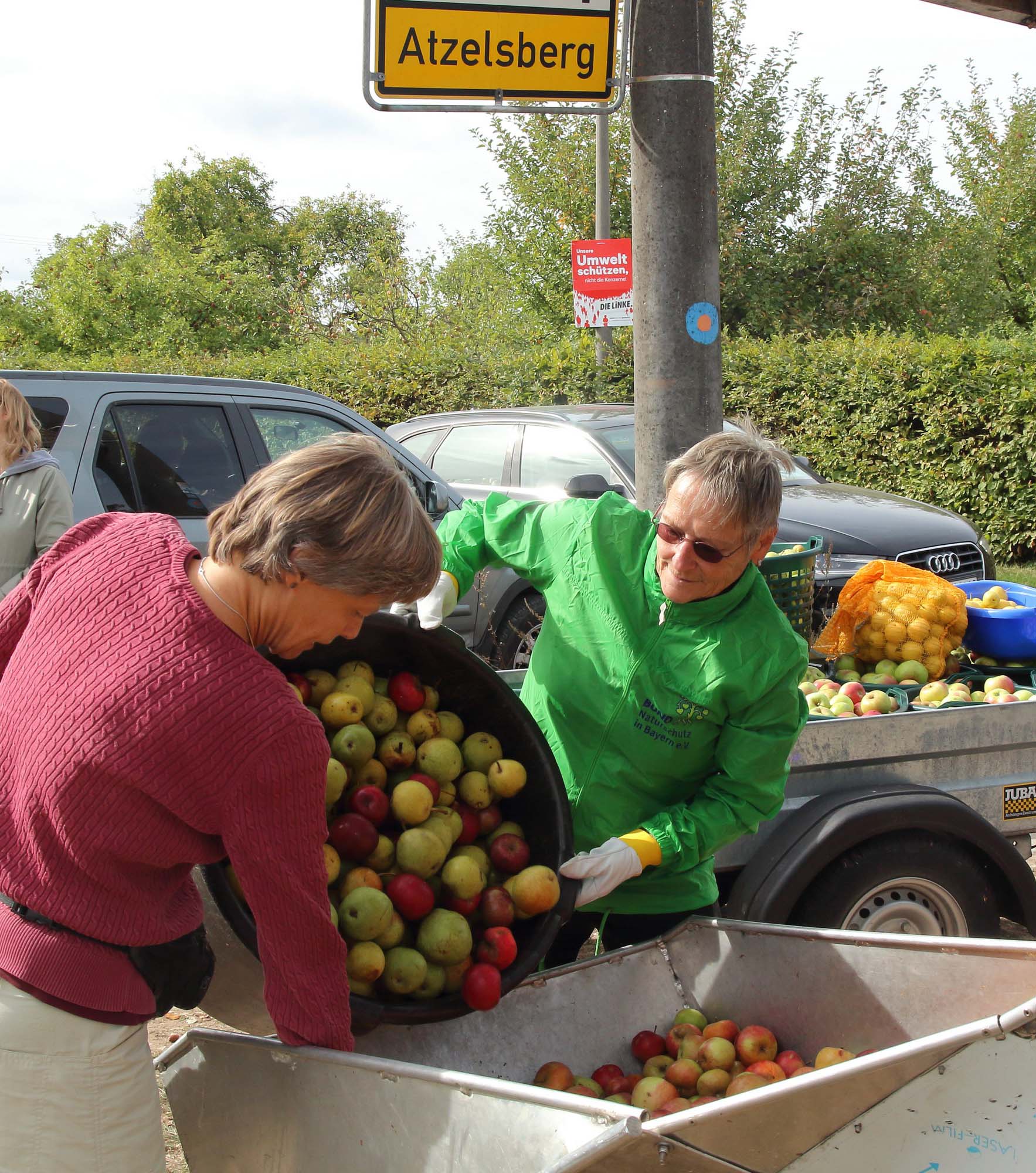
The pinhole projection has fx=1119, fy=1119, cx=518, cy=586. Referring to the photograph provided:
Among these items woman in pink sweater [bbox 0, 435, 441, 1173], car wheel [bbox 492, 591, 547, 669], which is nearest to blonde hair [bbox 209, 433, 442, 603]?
woman in pink sweater [bbox 0, 435, 441, 1173]

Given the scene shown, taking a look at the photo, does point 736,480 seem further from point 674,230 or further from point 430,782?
point 674,230

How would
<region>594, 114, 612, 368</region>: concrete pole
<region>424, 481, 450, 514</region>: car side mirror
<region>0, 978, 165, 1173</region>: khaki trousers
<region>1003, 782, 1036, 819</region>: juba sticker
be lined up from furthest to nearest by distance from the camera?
<region>594, 114, 612, 368</region>: concrete pole, <region>424, 481, 450, 514</region>: car side mirror, <region>1003, 782, 1036, 819</region>: juba sticker, <region>0, 978, 165, 1173</region>: khaki trousers

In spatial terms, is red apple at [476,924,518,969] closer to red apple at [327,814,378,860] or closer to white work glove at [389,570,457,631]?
red apple at [327,814,378,860]

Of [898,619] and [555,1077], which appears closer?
[555,1077]

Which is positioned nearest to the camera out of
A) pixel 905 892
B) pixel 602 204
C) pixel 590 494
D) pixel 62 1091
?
pixel 62 1091

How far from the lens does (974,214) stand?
975 inches

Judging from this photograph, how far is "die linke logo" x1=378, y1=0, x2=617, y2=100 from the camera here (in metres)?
3.75

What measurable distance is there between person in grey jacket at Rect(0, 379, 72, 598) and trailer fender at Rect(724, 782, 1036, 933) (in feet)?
9.68

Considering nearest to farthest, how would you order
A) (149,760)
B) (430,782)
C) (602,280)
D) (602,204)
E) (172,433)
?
(149,760) < (430,782) < (172,433) < (602,280) < (602,204)

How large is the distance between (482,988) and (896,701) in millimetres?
2379

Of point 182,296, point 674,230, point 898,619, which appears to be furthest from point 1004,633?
point 182,296

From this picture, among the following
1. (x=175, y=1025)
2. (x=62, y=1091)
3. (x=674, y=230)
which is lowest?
(x=175, y=1025)

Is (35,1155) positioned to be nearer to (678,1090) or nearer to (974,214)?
(678,1090)

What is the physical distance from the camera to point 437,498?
677 centimetres
